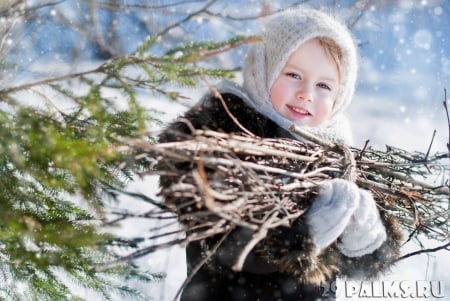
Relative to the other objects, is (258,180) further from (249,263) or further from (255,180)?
(249,263)

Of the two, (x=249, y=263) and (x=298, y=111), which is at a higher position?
(x=298, y=111)

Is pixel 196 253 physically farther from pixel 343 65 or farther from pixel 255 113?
pixel 343 65

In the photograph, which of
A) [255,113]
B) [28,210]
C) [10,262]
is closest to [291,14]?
[255,113]

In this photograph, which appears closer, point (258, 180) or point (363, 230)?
point (258, 180)

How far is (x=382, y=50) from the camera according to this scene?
5809 millimetres

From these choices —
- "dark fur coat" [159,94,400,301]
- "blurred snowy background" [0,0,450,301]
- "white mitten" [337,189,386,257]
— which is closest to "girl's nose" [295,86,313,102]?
"dark fur coat" [159,94,400,301]

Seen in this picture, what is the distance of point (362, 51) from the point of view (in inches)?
203

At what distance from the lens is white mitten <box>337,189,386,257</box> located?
1.54m

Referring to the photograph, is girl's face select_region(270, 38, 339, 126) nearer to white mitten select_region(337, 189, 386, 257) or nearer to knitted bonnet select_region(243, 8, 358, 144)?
knitted bonnet select_region(243, 8, 358, 144)

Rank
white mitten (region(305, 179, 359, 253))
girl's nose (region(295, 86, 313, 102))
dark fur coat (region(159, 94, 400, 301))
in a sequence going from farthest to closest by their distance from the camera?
1. girl's nose (region(295, 86, 313, 102))
2. dark fur coat (region(159, 94, 400, 301))
3. white mitten (region(305, 179, 359, 253))

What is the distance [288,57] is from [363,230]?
0.64 m

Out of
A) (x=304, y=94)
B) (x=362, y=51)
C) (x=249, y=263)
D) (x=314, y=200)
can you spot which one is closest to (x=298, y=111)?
(x=304, y=94)

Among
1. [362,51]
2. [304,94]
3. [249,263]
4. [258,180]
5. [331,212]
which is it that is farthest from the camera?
[362,51]

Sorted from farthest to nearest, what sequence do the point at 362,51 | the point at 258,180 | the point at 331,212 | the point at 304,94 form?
1. the point at 362,51
2. the point at 304,94
3. the point at 331,212
4. the point at 258,180
